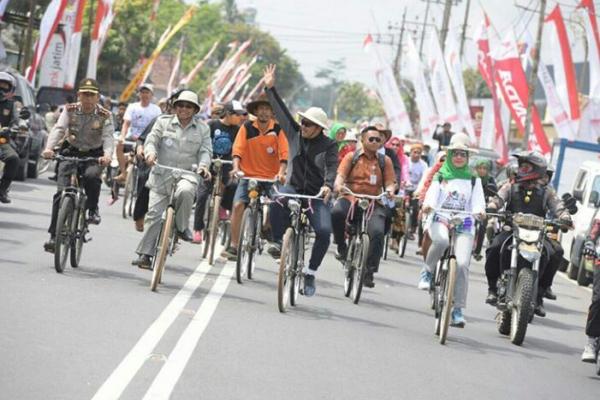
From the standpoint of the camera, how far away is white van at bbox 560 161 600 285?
22.9m

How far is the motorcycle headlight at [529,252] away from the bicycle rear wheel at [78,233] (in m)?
4.23

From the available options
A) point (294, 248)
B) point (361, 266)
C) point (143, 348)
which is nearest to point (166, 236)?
point (294, 248)

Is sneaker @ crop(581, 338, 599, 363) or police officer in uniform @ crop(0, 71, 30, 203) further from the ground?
police officer in uniform @ crop(0, 71, 30, 203)

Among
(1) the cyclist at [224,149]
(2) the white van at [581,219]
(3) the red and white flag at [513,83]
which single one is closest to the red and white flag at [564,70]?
(3) the red and white flag at [513,83]

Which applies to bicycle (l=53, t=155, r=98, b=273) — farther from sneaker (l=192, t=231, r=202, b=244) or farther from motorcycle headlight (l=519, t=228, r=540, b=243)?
motorcycle headlight (l=519, t=228, r=540, b=243)

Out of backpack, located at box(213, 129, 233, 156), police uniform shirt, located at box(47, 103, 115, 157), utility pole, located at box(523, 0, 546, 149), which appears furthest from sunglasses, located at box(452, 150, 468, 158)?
utility pole, located at box(523, 0, 546, 149)

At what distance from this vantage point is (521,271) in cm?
1280

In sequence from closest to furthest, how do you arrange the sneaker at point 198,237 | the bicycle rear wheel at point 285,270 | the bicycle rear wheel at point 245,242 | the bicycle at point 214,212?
the bicycle rear wheel at point 285,270 → the bicycle rear wheel at point 245,242 → the bicycle at point 214,212 → the sneaker at point 198,237

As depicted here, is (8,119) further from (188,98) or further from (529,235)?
(529,235)

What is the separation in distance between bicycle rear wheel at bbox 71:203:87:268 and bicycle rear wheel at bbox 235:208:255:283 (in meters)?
1.57

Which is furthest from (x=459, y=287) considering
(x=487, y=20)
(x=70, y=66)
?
(x=487, y=20)

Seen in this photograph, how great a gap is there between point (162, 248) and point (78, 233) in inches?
48.3

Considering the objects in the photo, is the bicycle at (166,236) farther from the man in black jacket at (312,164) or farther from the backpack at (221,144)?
the backpack at (221,144)

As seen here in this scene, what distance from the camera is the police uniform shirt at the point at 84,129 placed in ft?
43.7
